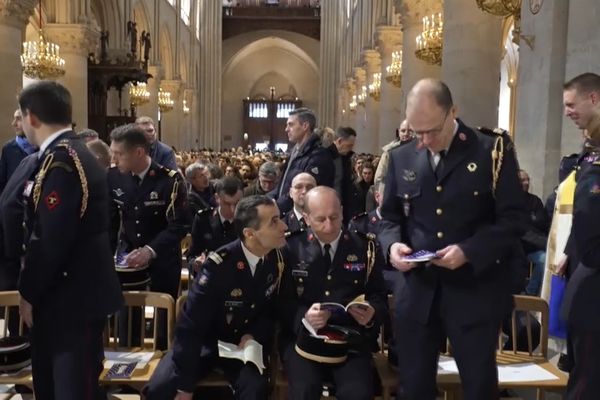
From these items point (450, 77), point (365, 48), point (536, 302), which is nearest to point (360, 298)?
point (536, 302)

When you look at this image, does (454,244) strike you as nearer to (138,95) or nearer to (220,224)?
(220,224)

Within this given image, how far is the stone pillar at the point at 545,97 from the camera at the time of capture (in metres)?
6.60

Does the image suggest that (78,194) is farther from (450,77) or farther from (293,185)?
(450,77)

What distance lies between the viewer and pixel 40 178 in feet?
9.70

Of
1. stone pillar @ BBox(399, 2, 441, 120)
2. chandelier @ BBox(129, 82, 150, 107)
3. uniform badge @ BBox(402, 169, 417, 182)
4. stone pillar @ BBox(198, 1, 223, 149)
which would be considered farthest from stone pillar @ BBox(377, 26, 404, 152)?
stone pillar @ BBox(198, 1, 223, 149)

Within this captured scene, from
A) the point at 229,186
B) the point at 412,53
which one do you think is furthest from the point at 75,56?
the point at 229,186

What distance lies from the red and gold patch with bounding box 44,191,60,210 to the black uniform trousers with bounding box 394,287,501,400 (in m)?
1.76

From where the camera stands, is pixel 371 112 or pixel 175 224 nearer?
pixel 175 224

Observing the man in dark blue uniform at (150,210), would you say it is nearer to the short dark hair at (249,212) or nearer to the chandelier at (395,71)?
the short dark hair at (249,212)

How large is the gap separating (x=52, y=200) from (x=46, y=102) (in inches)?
19.1

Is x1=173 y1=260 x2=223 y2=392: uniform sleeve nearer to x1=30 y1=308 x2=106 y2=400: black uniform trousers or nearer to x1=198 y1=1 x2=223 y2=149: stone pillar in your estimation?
x1=30 y1=308 x2=106 y2=400: black uniform trousers

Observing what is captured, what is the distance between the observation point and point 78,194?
297 centimetres

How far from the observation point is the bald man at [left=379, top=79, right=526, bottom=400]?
299 centimetres

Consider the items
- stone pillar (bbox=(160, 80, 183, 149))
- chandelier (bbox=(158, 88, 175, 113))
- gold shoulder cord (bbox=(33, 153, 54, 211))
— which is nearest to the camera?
gold shoulder cord (bbox=(33, 153, 54, 211))
